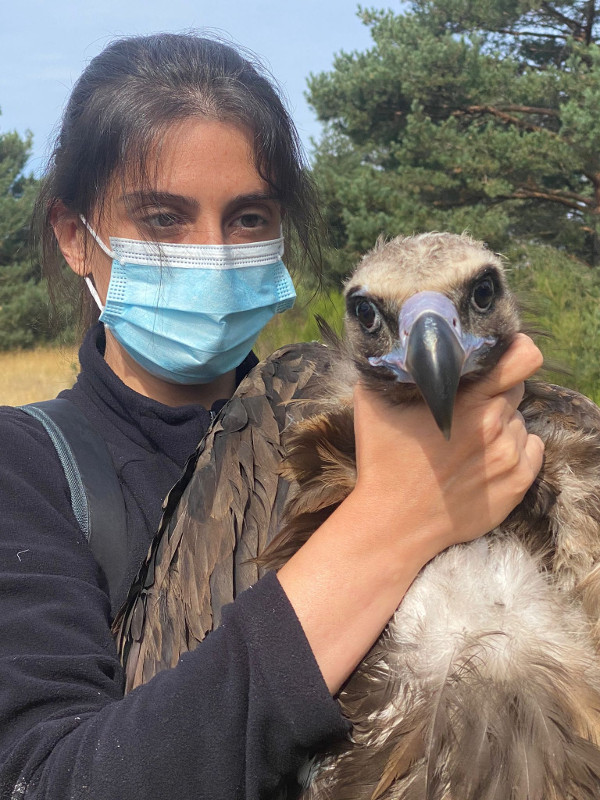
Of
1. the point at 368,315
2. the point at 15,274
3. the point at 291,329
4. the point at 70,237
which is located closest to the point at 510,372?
the point at 368,315

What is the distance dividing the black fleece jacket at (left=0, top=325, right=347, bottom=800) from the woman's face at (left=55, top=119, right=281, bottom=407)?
115 centimetres

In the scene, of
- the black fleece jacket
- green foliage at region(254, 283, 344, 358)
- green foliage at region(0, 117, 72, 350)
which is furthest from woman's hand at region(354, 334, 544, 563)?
green foliage at region(0, 117, 72, 350)

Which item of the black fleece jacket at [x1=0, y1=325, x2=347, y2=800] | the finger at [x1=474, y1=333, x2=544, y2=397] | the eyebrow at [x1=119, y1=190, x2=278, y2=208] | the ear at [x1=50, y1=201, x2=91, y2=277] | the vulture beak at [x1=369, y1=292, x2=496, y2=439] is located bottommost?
the black fleece jacket at [x1=0, y1=325, x2=347, y2=800]

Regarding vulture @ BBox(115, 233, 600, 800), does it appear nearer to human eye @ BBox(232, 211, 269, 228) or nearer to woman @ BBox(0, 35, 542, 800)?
woman @ BBox(0, 35, 542, 800)

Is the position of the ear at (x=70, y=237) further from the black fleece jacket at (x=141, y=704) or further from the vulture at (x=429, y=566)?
the black fleece jacket at (x=141, y=704)

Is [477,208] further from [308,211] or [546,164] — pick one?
[308,211]

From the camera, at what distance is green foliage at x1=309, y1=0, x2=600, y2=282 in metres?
10.9

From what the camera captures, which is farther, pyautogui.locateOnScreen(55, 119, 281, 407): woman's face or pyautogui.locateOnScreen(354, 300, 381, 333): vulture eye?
pyautogui.locateOnScreen(55, 119, 281, 407): woman's face

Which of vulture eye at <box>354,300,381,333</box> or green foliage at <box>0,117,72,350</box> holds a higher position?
vulture eye at <box>354,300,381,333</box>

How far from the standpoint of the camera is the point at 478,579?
6.24ft

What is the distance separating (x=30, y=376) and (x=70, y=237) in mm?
19036

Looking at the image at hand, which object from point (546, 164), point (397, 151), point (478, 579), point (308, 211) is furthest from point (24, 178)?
point (478, 579)

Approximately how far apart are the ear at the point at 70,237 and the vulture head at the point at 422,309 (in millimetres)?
1134

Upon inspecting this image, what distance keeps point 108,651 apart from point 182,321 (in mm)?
1224
